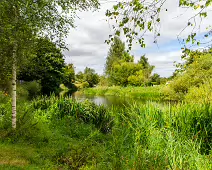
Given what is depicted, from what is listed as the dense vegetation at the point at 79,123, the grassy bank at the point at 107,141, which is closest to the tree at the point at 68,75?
the grassy bank at the point at 107,141

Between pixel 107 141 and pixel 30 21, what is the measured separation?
3.42 m

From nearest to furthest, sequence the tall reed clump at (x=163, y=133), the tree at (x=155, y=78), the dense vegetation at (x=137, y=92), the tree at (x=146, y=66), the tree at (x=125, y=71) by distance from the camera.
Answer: the tall reed clump at (x=163, y=133), the dense vegetation at (x=137, y=92), the tree at (x=125, y=71), the tree at (x=146, y=66), the tree at (x=155, y=78)

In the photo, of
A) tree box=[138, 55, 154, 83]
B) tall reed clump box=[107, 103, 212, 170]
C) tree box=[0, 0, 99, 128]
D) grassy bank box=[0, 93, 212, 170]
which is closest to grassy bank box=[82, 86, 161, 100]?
tree box=[138, 55, 154, 83]

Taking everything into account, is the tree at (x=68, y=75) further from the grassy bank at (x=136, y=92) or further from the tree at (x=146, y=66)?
the tree at (x=146, y=66)

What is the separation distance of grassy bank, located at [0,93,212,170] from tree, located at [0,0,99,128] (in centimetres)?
93

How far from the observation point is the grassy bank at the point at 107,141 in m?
3.36

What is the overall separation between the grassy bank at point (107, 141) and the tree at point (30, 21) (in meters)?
0.93

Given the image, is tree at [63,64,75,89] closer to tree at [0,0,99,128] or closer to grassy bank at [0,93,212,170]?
grassy bank at [0,93,212,170]

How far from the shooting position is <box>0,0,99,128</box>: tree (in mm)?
4668

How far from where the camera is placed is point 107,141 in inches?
224

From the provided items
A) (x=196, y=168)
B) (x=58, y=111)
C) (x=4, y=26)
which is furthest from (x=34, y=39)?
(x=196, y=168)

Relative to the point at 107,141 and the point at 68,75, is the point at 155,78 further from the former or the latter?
the point at 107,141

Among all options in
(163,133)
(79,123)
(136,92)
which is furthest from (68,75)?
(163,133)

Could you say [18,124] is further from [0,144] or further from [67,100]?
[67,100]
